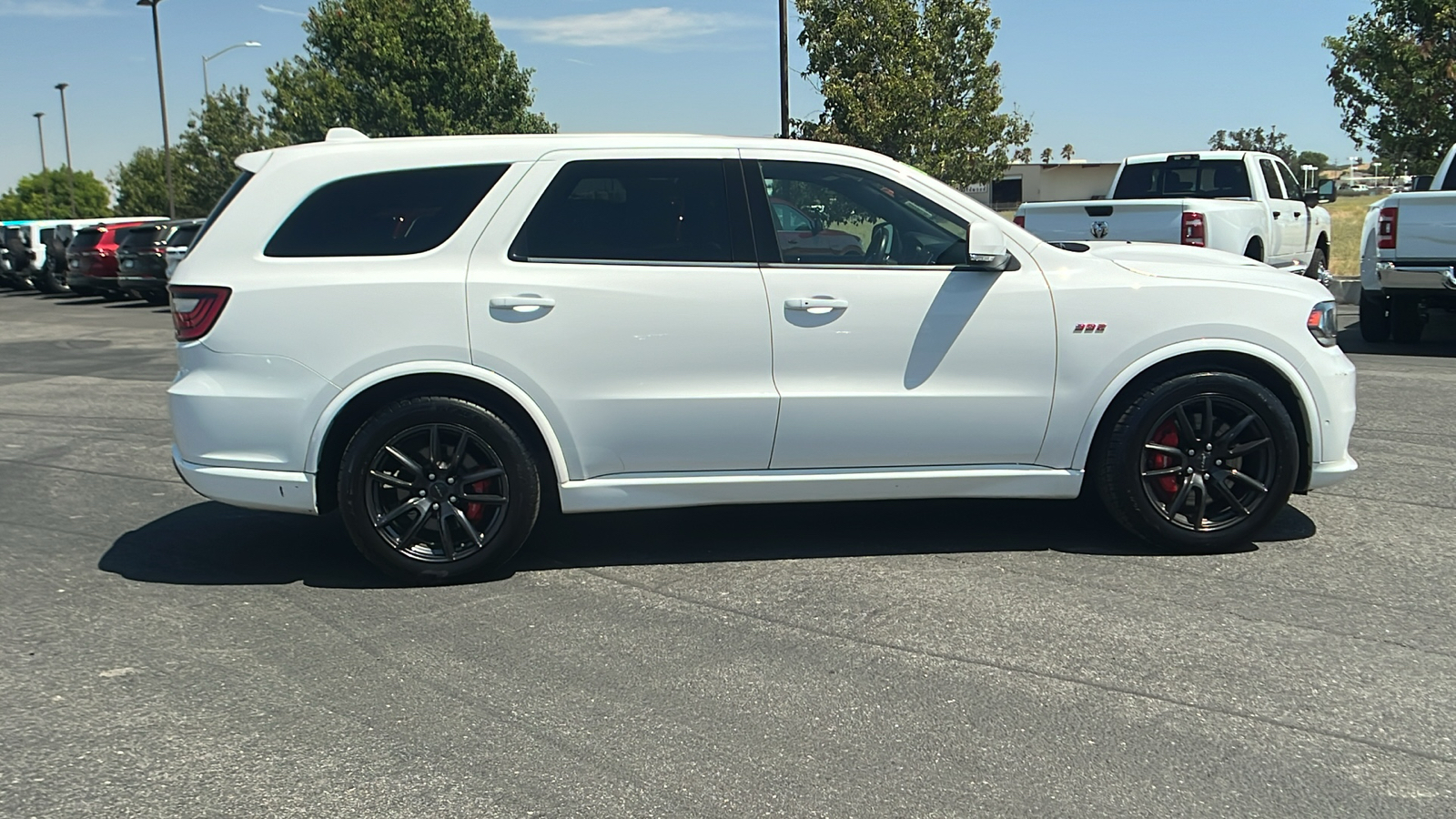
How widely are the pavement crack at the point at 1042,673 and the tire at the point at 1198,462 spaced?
1441 mm

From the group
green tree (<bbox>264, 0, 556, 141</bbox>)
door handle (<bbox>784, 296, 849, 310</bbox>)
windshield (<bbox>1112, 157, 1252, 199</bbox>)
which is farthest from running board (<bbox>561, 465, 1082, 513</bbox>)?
green tree (<bbox>264, 0, 556, 141</bbox>)

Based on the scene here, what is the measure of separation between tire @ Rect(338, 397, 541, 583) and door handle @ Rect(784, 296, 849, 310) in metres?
1.25

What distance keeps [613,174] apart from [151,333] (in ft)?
48.0

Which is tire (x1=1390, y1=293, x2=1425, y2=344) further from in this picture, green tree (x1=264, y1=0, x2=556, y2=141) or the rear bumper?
green tree (x1=264, y1=0, x2=556, y2=141)

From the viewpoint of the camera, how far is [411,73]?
36.4 meters

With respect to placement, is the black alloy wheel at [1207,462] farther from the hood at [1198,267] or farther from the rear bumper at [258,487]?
the rear bumper at [258,487]

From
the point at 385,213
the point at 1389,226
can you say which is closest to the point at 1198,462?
the point at 385,213

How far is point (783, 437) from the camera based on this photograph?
504cm

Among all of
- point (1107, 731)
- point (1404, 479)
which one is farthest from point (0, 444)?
point (1404, 479)

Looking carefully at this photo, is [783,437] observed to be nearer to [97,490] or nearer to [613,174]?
[613,174]

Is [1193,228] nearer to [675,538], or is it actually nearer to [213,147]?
[675,538]

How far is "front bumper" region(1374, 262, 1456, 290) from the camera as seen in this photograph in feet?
36.3

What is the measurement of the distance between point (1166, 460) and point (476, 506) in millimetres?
2963

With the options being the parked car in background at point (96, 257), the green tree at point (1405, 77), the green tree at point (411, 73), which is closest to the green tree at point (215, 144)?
the green tree at point (411, 73)
